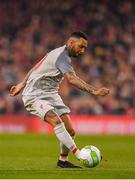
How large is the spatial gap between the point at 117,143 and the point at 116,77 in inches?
282

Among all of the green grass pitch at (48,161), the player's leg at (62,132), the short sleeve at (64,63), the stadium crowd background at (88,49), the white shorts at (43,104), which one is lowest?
the green grass pitch at (48,161)

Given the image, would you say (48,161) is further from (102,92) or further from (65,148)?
(102,92)

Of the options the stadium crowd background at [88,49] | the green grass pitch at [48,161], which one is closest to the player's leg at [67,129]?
the green grass pitch at [48,161]

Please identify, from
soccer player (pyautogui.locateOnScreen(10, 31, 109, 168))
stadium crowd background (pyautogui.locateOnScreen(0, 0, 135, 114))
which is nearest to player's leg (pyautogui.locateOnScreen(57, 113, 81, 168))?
soccer player (pyautogui.locateOnScreen(10, 31, 109, 168))

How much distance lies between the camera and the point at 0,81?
26.5 m

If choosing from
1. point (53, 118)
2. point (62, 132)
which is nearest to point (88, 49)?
point (53, 118)

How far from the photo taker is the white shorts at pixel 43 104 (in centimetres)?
1168

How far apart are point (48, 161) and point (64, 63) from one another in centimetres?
281

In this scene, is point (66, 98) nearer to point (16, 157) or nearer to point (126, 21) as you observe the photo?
point (126, 21)

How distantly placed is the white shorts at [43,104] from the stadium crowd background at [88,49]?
1373cm

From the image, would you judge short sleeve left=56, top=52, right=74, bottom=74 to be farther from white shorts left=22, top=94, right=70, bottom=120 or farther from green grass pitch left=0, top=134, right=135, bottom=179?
green grass pitch left=0, top=134, right=135, bottom=179

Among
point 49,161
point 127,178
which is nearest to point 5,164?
point 49,161

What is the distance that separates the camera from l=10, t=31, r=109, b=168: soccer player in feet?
37.6

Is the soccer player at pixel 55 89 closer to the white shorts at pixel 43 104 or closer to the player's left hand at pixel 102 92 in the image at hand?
the white shorts at pixel 43 104
